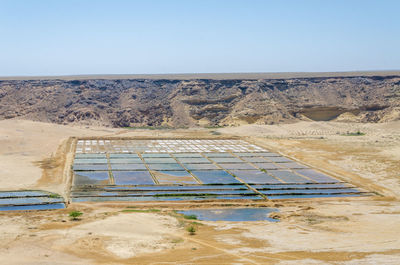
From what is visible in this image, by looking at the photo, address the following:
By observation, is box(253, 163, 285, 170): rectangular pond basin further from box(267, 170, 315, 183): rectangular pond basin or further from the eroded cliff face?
the eroded cliff face

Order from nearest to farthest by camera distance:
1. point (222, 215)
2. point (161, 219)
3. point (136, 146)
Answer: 1. point (161, 219)
2. point (222, 215)
3. point (136, 146)

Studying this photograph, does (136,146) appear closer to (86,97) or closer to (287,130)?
(287,130)

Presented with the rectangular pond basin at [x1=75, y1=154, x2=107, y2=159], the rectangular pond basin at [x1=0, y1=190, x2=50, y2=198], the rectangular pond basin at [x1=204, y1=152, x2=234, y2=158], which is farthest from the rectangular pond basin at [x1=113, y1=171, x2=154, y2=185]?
the rectangular pond basin at [x1=204, y1=152, x2=234, y2=158]

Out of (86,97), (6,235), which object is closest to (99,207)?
(6,235)

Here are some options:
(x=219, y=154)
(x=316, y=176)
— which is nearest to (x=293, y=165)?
(x=316, y=176)

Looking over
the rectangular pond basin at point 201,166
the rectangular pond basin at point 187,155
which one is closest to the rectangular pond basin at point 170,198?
the rectangular pond basin at point 201,166

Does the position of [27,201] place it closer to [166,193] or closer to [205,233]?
[166,193]
